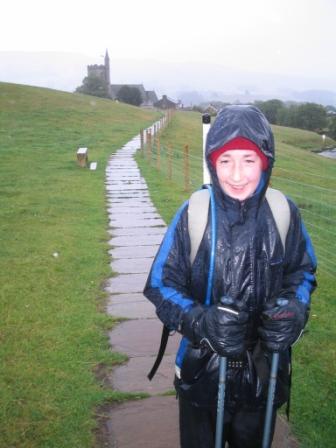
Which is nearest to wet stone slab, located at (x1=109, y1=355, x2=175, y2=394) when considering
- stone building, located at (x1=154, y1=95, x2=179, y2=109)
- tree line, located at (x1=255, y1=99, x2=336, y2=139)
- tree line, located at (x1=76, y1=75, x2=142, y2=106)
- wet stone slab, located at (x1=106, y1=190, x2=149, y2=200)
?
wet stone slab, located at (x1=106, y1=190, x2=149, y2=200)

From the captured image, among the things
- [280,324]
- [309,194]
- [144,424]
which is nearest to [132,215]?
[144,424]

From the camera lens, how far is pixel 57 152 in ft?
61.0

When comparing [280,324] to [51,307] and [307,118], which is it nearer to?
[51,307]

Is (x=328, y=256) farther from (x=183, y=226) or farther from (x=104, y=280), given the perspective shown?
(x=183, y=226)

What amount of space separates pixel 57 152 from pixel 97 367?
627 inches

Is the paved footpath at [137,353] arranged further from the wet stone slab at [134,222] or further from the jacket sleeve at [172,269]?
the jacket sleeve at [172,269]

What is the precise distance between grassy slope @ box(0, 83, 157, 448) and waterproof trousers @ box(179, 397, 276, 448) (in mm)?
1031

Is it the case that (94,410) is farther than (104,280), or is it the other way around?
(104,280)

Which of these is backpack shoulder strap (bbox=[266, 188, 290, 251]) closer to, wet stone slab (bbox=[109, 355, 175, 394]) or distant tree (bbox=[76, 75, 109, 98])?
wet stone slab (bbox=[109, 355, 175, 394])

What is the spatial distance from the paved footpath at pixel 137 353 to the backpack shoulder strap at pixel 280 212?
4.89ft

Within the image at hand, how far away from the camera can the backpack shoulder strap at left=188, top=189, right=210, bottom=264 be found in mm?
1997

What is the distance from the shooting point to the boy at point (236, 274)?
6.45ft

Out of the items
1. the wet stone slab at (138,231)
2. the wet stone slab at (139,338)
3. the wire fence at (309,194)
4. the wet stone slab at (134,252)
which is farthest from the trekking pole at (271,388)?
the wet stone slab at (138,231)

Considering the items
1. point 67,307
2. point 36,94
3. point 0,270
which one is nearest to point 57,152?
point 0,270
